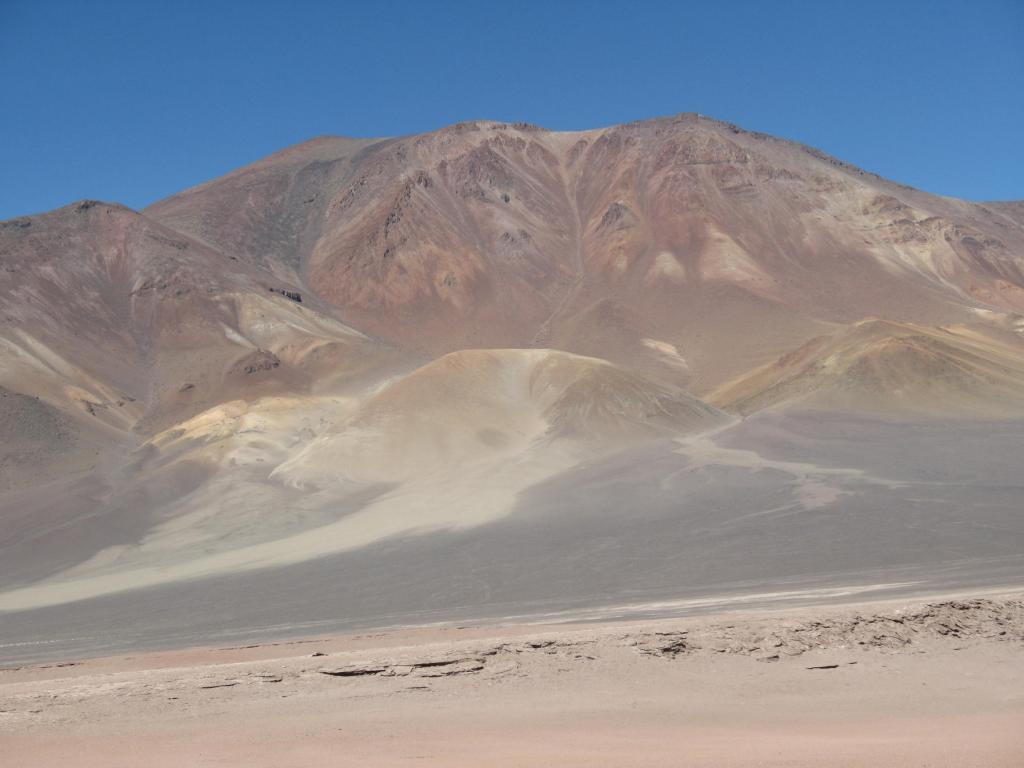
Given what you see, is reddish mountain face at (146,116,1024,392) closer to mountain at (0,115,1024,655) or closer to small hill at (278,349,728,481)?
mountain at (0,115,1024,655)

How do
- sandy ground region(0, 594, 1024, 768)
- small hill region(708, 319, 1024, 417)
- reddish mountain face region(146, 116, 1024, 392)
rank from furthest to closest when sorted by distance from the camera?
reddish mountain face region(146, 116, 1024, 392) < small hill region(708, 319, 1024, 417) < sandy ground region(0, 594, 1024, 768)

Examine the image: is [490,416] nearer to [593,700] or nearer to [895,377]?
[895,377]

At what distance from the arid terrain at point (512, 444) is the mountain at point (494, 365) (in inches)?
13.0

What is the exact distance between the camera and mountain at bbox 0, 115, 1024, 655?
3638 centimetres

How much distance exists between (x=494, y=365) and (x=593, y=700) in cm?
4873

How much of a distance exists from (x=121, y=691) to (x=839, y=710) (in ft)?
30.7

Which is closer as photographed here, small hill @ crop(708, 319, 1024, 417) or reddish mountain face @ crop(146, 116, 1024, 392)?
small hill @ crop(708, 319, 1024, 417)

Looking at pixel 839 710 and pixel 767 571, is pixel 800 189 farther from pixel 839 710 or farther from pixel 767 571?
pixel 839 710

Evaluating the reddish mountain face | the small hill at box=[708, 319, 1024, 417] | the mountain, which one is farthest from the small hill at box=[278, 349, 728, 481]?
the reddish mountain face

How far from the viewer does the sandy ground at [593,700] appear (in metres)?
9.79

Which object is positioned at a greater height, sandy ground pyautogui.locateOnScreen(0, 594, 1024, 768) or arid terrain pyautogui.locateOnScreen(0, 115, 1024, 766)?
arid terrain pyautogui.locateOnScreen(0, 115, 1024, 766)

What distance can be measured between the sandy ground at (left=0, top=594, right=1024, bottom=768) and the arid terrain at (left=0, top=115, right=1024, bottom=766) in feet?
0.32

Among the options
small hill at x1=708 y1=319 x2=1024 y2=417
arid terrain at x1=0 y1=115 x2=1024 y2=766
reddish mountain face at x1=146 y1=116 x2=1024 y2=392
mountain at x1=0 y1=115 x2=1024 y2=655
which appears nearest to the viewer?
arid terrain at x1=0 y1=115 x2=1024 y2=766

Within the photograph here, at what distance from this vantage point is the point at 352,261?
360 ft
